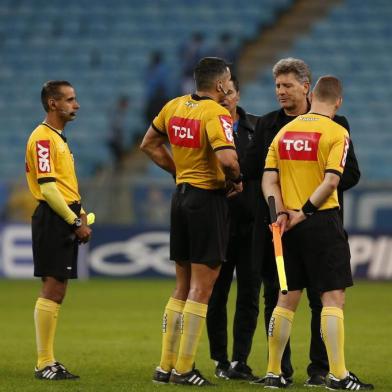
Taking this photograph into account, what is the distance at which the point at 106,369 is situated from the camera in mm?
8508

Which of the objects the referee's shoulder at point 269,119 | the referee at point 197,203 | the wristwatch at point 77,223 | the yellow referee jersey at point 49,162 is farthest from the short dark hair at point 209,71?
the wristwatch at point 77,223

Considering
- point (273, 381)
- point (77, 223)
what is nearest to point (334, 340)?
point (273, 381)

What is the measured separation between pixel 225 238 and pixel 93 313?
5630mm

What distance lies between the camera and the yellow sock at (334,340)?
279 inches

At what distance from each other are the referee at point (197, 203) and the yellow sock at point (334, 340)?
0.85 meters

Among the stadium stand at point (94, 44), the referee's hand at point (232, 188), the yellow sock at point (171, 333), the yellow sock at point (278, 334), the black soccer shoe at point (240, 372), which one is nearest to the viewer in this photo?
the yellow sock at point (278, 334)

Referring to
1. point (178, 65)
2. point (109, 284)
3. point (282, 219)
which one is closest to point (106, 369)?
point (282, 219)

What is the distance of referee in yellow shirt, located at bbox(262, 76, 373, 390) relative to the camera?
7.10 meters

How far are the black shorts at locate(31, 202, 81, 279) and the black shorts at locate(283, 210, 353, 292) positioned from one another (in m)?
A: 1.62

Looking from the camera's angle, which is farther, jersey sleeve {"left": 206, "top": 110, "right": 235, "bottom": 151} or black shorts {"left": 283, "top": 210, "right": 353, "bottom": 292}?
jersey sleeve {"left": 206, "top": 110, "right": 235, "bottom": 151}

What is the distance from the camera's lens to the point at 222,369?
8.39 meters

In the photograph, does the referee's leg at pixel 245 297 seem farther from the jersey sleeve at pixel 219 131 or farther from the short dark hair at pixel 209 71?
the short dark hair at pixel 209 71

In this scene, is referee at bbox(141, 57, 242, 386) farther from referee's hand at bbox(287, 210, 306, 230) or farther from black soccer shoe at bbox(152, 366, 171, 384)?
referee's hand at bbox(287, 210, 306, 230)

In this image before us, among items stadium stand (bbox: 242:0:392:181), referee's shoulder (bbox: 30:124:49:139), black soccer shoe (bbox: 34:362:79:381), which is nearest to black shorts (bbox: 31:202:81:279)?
referee's shoulder (bbox: 30:124:49:139)
